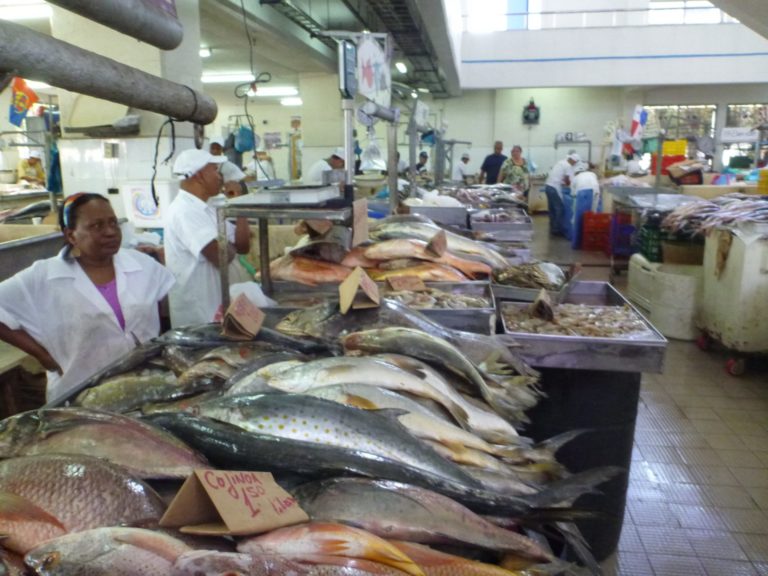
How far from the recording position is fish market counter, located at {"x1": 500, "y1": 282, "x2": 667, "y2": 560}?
272 cm

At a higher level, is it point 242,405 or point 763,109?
point 763,109

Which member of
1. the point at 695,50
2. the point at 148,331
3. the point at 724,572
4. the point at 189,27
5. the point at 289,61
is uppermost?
the point at 695,50

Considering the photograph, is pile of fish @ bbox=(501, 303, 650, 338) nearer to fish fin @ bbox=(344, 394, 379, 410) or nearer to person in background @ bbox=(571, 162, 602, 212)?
fish fin @ bbox=(344, 394, 379, 410)

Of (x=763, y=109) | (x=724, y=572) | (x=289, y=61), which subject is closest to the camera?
(x=724, y=572)

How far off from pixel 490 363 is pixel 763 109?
21.3 m

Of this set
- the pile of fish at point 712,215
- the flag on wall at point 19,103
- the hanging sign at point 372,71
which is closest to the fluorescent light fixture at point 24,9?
the flag on wall at point 19,103

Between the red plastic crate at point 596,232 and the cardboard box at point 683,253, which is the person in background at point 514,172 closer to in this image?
the red plastic crate at point 596,232

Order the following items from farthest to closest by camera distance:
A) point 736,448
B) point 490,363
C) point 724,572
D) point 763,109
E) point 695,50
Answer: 1. point 763,109
2. point 695,50
3. point 736,448
4. point 724,572
5. point 490,363

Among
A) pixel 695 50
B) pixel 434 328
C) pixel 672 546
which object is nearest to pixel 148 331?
pixel 434 328

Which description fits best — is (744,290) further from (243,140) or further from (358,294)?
(243,140)

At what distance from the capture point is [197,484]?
1.19 meters

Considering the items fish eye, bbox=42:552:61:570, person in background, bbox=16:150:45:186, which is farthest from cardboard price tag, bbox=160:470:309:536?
person in background, bbox=16:150:45:186

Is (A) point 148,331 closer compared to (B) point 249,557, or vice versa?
(B) point 249,557

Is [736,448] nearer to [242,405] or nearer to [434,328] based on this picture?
[434,328]
